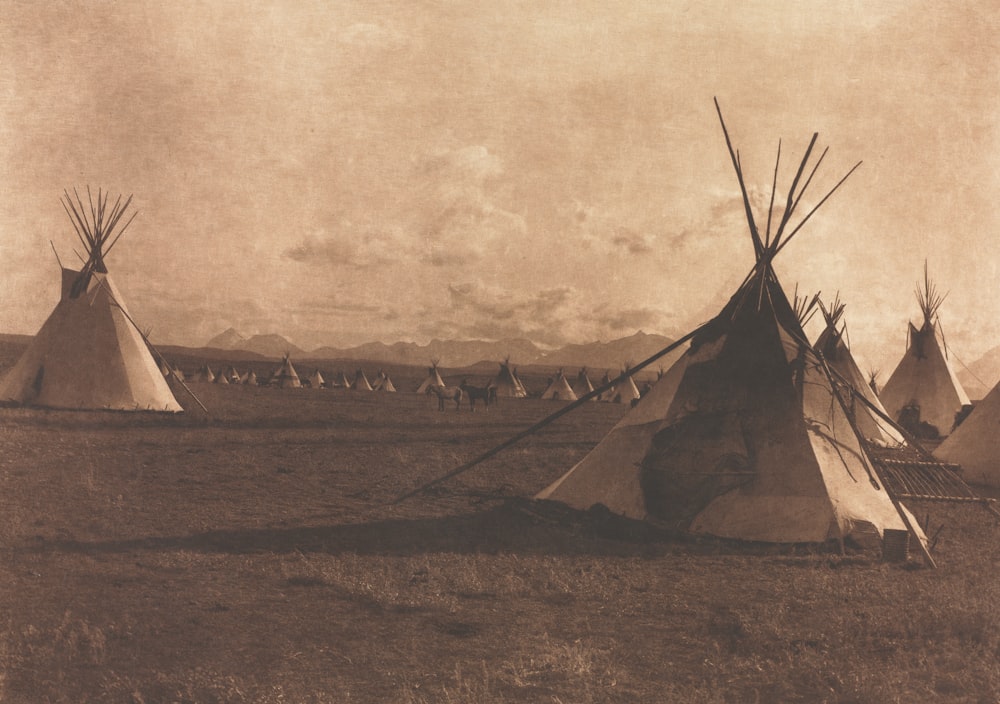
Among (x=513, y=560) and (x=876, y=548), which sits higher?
(x=876, y=548)

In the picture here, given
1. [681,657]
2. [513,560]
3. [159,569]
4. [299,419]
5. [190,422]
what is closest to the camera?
[681,657]

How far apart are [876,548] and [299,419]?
572 inches

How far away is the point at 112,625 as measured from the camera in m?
4.29

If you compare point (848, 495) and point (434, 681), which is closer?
point (434, 681)

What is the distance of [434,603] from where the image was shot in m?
4.93

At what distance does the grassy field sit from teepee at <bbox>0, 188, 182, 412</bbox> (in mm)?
6048

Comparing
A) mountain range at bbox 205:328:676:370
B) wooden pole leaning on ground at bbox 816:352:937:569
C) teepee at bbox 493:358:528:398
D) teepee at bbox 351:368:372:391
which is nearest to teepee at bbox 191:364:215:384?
mountain range at bbox 205:328:676:370

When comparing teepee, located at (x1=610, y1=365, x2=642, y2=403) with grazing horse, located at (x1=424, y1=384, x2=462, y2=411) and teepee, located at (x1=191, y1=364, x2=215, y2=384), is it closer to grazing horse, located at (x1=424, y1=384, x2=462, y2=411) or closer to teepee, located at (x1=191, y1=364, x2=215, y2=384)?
grazing horse, located at (x1=424, y1=384, x2=462, y2=411)

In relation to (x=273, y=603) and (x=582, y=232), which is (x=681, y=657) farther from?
(x=582, y=232)

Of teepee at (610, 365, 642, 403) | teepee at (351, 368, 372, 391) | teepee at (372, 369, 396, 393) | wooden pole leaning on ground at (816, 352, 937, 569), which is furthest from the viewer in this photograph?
teepee at (351, 368, 372, 391)

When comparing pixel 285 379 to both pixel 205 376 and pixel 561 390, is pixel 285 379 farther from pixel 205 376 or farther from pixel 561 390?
pixel 561 390

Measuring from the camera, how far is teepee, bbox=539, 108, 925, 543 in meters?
6.75

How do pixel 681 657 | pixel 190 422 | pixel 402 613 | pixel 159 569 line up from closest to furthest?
pixel 681 657
pixel 402 613
pixel 159 569
pixel 190 422

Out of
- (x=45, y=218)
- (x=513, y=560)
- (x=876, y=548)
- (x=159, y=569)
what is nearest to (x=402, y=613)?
(x=513, y=560)
